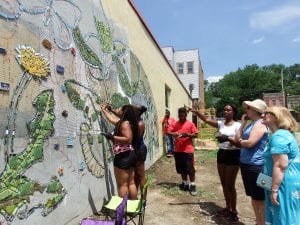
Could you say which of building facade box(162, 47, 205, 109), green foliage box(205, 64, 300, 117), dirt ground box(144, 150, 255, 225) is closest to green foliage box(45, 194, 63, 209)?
dirt ground box(144, 150, 255, 225)

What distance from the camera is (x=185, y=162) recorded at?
309 inches

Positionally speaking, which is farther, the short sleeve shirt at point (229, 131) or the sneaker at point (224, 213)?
the sneaker at point (224, 213)

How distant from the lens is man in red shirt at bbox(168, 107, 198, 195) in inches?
307

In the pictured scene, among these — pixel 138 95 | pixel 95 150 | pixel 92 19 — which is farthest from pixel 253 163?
pixel 138 95

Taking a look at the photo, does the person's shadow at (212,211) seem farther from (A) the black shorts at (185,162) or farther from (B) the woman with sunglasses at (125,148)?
(B) the woman with sunglasses at (125,148)

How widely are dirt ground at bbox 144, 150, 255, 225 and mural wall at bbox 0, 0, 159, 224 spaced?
0.99 meters

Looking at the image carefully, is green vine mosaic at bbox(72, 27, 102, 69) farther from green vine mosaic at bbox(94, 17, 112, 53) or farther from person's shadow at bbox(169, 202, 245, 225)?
person's shadow at bbox(169, 202, 245, 225)

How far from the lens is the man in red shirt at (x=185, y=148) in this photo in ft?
25.6

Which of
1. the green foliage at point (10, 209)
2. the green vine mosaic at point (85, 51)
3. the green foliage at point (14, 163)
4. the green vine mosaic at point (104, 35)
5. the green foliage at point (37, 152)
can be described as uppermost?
the green vine mosaic at point (104, 35)

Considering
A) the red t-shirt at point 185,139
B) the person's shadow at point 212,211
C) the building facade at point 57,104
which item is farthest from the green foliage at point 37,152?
the red t-shirt at point 185,139

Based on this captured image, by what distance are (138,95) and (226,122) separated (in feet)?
11.8

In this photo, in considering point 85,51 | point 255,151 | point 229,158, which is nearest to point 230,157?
point 229,158

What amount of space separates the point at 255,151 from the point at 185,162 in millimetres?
3085

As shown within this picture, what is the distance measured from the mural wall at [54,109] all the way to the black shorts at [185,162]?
181 cm
